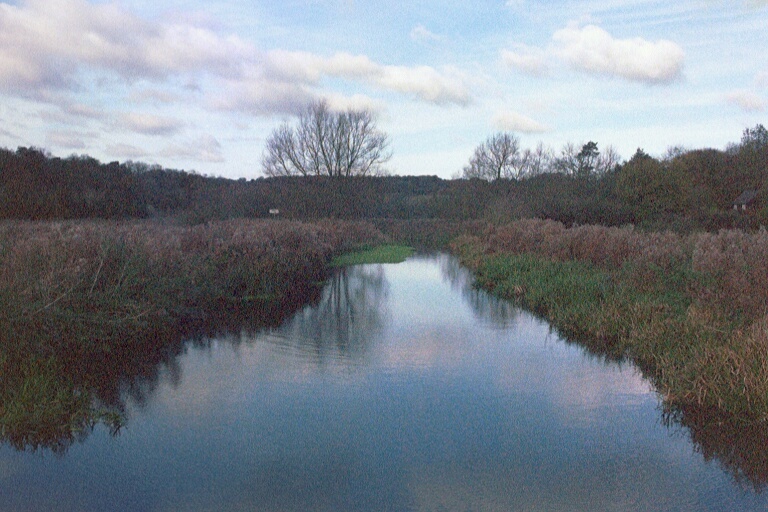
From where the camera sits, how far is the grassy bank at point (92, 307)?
668cm

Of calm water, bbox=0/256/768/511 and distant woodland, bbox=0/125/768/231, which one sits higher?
distant woodland, bbox=0/125/768/231

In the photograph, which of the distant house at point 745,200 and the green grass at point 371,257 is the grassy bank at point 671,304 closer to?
the green grass at point 371,257

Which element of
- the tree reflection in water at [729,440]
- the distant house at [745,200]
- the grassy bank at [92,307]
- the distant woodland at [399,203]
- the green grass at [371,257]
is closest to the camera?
the tree reflection in water at [729,440]

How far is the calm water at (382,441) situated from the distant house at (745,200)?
101 ft

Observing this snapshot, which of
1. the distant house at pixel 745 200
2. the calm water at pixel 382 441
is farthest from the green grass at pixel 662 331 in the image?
the distant house at pixel 745 200

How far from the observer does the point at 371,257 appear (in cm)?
2969

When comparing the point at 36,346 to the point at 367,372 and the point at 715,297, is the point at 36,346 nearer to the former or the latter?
the point at 367,372

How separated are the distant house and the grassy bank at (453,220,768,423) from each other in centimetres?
2281

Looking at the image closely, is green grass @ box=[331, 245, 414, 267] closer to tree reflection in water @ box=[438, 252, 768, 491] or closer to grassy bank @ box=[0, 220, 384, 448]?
grassy bank @ box=[0, 220, 384, 448]

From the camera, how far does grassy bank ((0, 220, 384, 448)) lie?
668 centimetres

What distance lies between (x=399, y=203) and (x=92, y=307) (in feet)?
142

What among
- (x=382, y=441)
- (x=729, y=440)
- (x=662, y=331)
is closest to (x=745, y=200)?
(x=662, y=331)

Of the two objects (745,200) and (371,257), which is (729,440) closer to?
(371,257)

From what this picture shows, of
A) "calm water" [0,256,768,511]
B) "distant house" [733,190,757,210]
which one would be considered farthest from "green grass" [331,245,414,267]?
"distant house" [733,190,757,210]
